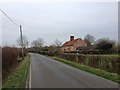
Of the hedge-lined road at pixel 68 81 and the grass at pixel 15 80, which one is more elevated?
the hedge-lined road at pixel 68 81

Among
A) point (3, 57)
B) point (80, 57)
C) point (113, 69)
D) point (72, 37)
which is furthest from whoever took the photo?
point (72, 37)

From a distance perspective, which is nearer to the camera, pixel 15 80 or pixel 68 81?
pixel 68 81

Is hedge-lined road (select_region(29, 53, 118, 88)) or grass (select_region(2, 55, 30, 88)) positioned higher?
hedge-lined road (select_region(29, 53, 118, 88))

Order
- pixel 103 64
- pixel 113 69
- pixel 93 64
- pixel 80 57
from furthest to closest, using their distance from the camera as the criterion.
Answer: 1. pixel 80 57
2. pixel 93 64
3. pixel 103 64
4. pixel 113 69

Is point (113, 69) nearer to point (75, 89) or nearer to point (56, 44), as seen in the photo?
point (75, 89)

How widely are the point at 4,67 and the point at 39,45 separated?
121 meters

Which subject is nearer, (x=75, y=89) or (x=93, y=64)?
(x=75, y=89)

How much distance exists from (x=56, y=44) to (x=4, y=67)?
105936 millimetres

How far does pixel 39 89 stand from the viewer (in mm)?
11656

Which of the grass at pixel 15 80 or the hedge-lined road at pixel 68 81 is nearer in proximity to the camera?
the hedge-lined road at pixel 68 81

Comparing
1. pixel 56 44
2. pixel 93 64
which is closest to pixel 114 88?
pixel 93 64

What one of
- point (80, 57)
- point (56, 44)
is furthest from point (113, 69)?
point (56, 44)

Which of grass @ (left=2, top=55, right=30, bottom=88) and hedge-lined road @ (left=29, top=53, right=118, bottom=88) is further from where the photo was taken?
grass @ (left=2, top=55, right=30, bottom=88)

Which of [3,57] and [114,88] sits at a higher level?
[3,57]
